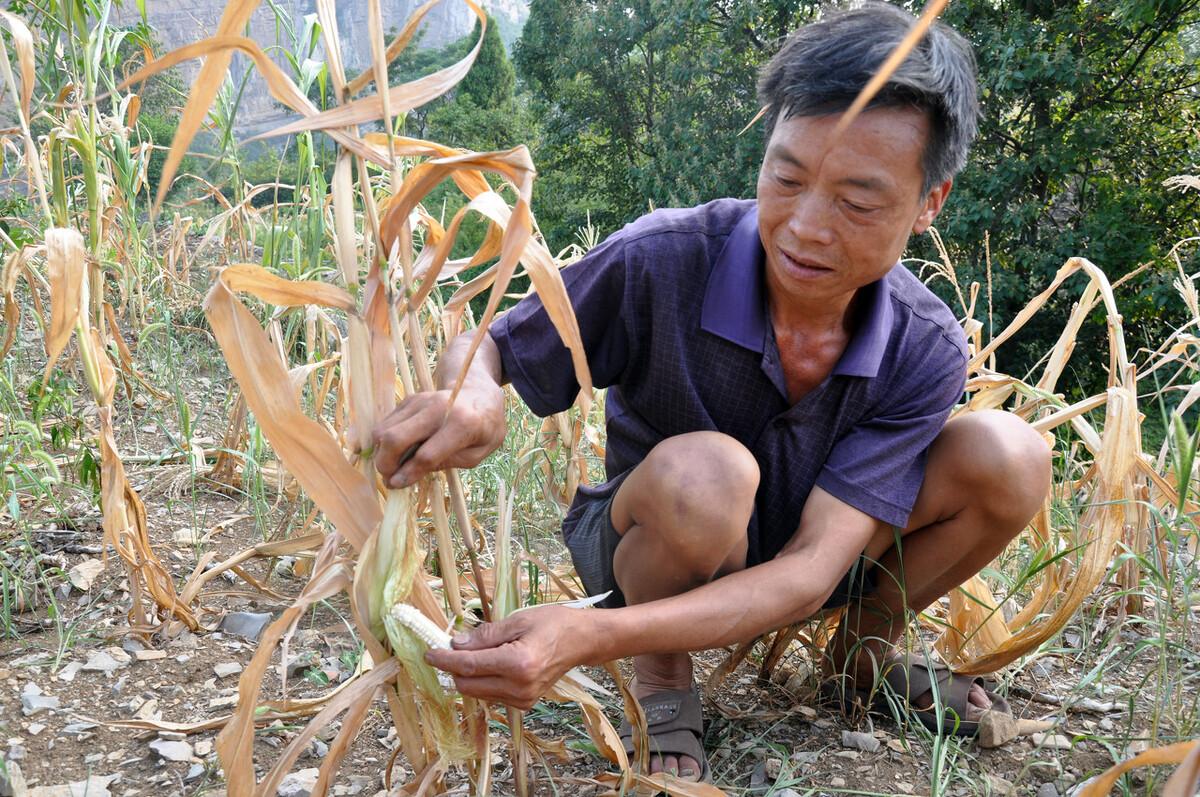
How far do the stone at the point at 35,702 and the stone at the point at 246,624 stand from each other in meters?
0.30

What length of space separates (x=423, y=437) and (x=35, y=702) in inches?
32.1

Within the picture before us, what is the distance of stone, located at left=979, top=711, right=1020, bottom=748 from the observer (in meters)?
1.46

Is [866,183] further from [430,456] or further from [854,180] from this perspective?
[430,456]

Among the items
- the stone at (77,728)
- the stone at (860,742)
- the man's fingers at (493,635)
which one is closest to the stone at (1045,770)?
the stone at (860,742)

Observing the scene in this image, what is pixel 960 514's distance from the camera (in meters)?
1.43

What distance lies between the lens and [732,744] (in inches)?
58.6

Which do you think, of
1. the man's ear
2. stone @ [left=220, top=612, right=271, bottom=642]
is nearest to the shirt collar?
the man's ear

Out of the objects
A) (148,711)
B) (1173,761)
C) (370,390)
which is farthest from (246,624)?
(1173,761)

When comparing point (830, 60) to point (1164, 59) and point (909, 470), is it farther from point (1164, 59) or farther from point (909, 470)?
point (1164, 59)

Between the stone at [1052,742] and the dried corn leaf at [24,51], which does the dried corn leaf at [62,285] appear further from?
the stone at [1052,742]

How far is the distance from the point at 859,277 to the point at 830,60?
0.27m

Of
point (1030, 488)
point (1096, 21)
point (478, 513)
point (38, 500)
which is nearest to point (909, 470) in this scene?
point (1030, 488)

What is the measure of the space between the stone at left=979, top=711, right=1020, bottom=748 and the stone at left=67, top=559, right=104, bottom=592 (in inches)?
57.4

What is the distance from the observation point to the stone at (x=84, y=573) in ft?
5.57
